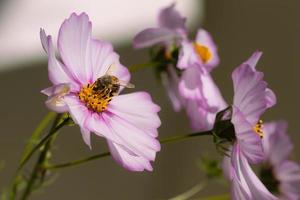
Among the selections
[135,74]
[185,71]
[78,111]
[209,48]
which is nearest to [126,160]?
[78,111]

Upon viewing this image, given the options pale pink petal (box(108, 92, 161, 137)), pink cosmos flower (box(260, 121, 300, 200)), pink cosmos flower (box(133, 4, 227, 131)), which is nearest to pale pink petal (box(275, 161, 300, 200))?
pink cosmos flower (box(260, 121, 300, 200))

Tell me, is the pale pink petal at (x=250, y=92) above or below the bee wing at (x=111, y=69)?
below

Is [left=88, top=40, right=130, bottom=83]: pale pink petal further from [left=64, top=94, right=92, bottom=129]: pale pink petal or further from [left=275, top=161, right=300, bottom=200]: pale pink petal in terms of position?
[left=275, top=161, right=300, bottom=200]: pale pink petal

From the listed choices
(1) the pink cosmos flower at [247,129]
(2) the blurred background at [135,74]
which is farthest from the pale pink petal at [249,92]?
(2) the blurred background at [135,74]

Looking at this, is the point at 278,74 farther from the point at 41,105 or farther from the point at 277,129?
the point at 277,129

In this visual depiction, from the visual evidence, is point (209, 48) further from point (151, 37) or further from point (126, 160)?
point (126, 160)

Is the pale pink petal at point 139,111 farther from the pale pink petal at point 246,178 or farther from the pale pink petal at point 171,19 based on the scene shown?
the pale pink petal at point 171,19
